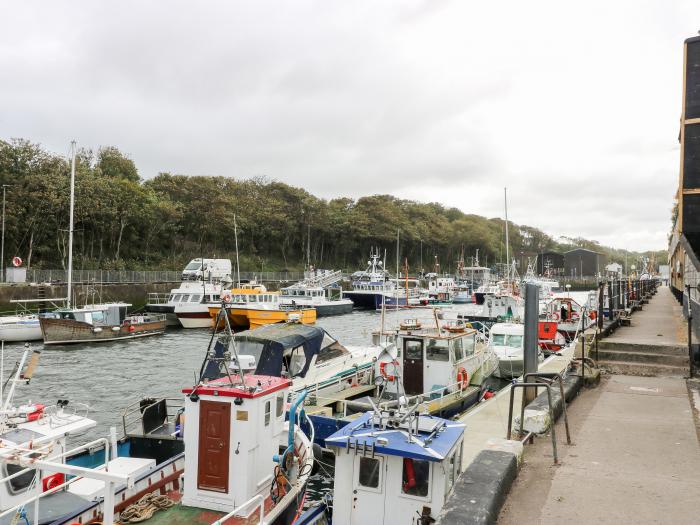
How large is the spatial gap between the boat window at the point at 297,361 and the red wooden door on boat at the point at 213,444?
788 cm

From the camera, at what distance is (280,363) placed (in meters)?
15.2

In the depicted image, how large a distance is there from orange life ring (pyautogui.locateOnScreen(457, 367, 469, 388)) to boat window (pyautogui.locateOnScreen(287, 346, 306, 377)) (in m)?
4.96

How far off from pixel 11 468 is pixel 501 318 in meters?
30.5

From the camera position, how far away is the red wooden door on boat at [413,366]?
16.6 metres

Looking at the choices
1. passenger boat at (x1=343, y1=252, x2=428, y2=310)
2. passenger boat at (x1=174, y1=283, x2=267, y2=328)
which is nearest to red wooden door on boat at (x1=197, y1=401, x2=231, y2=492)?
passenger boat at (x1=174, y1=283, x2=267, y2=328)

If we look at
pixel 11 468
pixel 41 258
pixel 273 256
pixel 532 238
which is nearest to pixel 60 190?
pixel 41 258

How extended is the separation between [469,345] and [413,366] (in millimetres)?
2406

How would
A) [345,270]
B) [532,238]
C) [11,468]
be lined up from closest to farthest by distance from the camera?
[11,468] < [345,270] < [532,238]

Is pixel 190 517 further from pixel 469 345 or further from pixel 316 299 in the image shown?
pixel 316 299

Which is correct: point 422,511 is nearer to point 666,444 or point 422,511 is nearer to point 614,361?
point 666,444

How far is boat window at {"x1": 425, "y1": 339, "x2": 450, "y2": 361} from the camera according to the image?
53.8 feet

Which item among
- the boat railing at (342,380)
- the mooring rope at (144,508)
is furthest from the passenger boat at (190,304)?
the mooring rope at (144,508)

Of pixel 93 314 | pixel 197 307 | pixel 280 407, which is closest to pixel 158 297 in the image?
pixel 197 307

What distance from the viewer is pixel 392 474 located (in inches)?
295
